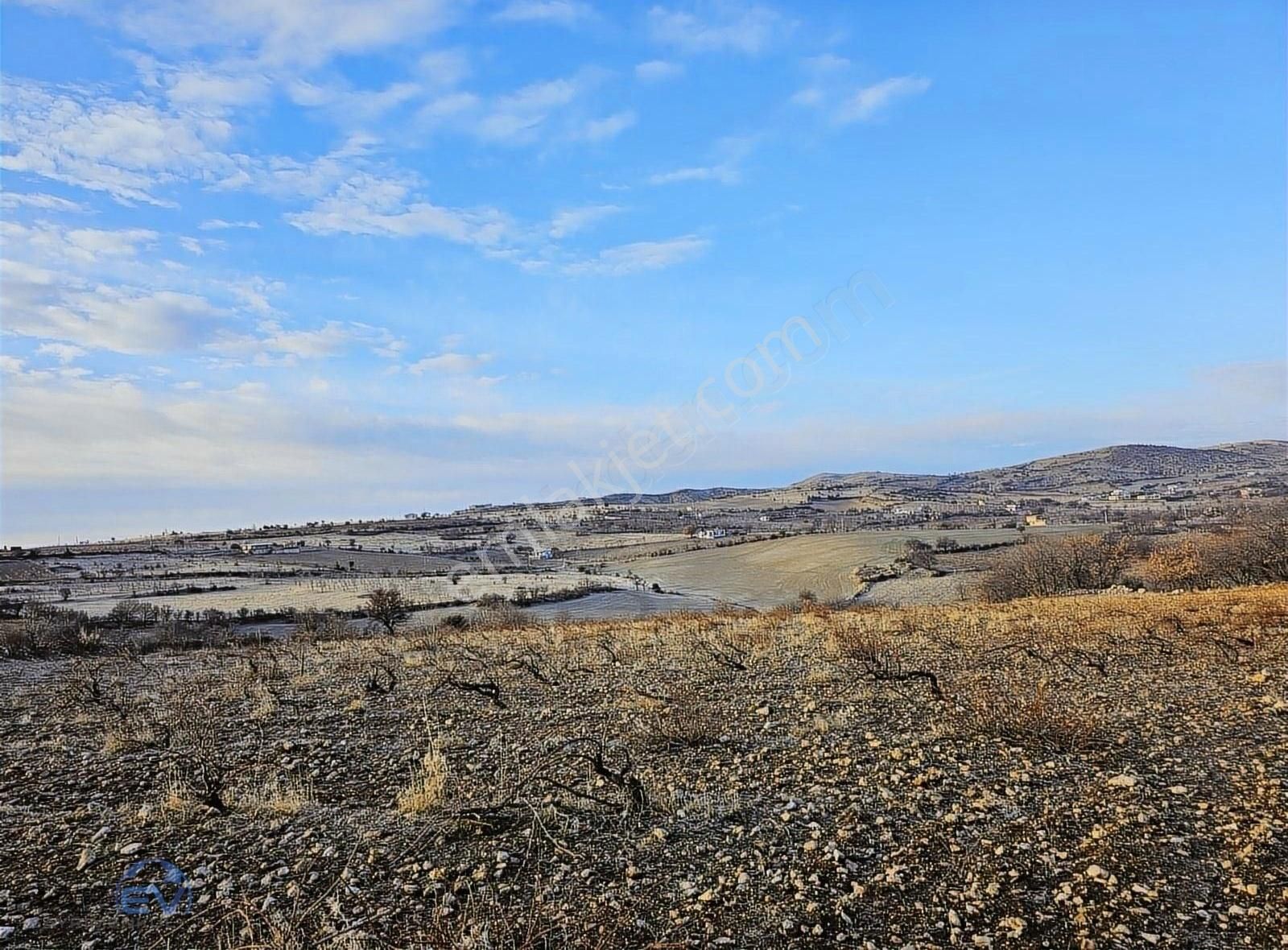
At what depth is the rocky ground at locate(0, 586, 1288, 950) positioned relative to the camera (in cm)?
360

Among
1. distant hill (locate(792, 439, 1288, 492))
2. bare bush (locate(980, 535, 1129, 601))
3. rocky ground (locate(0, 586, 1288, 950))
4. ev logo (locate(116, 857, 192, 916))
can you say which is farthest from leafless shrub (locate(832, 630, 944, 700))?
distant hill (locate(792, 439, 1288, 492))

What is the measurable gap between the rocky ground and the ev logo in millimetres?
35

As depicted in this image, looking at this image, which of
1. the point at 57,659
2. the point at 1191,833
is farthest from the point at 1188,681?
the point at 57,659

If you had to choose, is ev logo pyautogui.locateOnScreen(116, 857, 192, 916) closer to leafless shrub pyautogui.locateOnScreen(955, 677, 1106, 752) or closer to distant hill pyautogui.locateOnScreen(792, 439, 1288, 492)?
leafless shrub pyautogui.locateOnScreen(955, 677, 1106, 752)

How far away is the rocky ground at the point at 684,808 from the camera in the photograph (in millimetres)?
3604

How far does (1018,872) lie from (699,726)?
11.5 ft

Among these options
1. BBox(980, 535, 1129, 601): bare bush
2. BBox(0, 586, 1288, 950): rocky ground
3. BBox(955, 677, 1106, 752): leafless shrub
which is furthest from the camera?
BBox(980, 535, 1129, 601): bare bush

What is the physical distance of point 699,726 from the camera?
23.3 feet

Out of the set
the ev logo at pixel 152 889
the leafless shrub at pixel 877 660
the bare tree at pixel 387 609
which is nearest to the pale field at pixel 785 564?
the bare tree at pixel 387 609

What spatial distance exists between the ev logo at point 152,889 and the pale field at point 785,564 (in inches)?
1609

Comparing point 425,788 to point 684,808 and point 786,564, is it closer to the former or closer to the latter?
point 684,808

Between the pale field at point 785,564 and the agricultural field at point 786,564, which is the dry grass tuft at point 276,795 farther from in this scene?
the pale field at point 785,564

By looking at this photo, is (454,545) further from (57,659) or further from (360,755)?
(360,755)

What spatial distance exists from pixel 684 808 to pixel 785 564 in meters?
59.3
